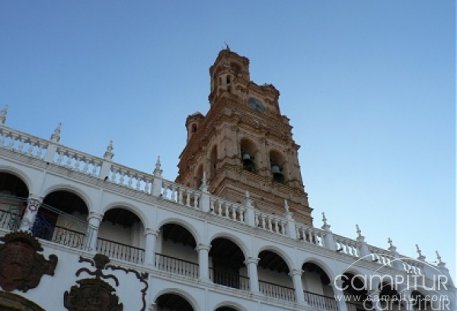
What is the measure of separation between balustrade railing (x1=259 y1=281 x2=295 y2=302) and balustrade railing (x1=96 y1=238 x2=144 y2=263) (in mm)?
5156

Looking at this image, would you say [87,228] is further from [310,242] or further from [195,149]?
[195,149]

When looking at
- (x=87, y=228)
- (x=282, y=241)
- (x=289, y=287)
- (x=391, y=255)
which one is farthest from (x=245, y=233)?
(x=391, y=255)

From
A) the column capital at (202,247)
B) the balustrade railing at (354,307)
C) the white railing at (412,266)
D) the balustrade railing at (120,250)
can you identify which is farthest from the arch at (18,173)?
the white railing at (412,266)

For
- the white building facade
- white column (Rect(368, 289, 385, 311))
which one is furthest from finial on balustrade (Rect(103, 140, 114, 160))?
white column (Rect(368, 289, 385, 311))

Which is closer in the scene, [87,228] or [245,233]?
[87,228]

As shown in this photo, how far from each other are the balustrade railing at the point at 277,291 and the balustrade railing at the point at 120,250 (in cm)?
516

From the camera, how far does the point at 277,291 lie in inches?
776

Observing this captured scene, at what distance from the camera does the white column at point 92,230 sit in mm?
15730

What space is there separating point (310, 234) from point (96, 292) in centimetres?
1039

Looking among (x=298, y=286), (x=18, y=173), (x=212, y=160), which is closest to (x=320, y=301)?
(x=298, y=286)

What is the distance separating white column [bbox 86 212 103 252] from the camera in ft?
51.6

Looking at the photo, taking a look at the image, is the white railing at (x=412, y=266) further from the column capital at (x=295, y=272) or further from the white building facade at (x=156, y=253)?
the column capital at (x=295, y=272)

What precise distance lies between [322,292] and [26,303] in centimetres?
1281

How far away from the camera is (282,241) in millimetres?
20219
